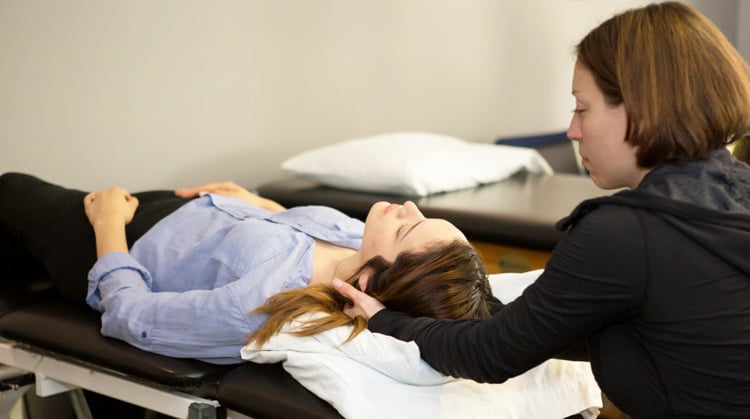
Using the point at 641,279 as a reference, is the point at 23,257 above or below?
below

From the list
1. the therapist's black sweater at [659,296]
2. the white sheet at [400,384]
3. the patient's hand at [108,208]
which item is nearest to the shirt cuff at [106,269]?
the patient's hand at [108,208]

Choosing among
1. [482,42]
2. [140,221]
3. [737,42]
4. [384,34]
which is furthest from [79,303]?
[737,42]

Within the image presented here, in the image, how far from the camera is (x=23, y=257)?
2.17 m

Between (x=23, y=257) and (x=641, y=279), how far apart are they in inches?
62.8

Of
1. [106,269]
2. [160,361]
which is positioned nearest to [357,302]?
[160,361]

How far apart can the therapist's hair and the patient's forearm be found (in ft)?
3.88

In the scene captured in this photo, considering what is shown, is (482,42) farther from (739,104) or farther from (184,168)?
(739,104)

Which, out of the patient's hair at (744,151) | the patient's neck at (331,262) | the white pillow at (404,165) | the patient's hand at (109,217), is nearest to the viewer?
the patient's neck at (331,262)

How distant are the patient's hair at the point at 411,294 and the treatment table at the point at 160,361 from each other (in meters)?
0.10

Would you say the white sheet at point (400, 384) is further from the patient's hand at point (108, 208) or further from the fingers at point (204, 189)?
the fingers at point (204, 189)

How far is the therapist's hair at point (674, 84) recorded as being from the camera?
1104mm

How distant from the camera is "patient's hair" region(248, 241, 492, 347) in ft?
4.86

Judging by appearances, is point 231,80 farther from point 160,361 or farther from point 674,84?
point 674,84

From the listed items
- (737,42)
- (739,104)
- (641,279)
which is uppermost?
(739,104)
